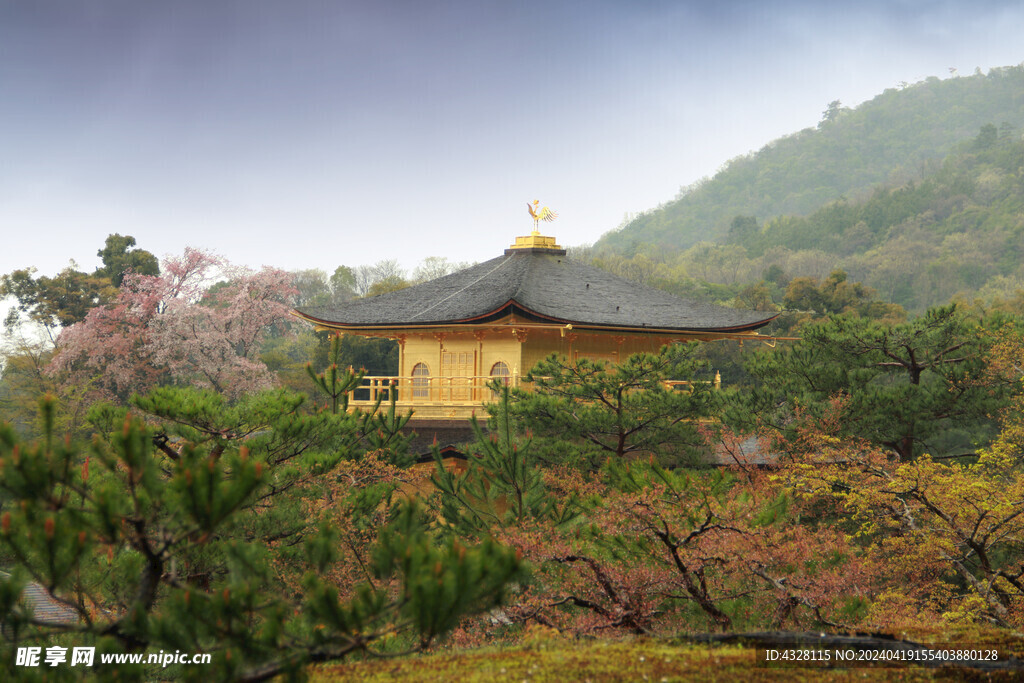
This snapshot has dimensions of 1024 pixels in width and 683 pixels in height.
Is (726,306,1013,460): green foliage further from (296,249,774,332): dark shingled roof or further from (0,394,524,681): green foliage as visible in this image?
(0,394,524,681): green foliage

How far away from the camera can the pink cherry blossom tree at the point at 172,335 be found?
107 feet

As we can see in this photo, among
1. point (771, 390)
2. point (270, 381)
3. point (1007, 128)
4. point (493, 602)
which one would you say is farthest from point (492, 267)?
point (1007, 128)

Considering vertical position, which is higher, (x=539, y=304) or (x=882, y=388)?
(x=539, y=304)

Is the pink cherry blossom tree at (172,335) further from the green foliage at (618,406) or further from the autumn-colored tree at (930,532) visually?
the autumn-colored tree at (930,532)

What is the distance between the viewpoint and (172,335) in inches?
1316

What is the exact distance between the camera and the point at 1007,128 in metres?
95.8

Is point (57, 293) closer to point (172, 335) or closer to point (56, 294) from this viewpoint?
point (56, 294)

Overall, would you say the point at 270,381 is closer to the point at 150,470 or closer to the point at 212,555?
the point at 212,555

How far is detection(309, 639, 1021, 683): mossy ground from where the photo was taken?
5.61 meters

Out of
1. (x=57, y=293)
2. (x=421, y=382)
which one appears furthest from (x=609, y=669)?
(x=57, y=293)

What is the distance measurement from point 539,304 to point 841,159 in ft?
312

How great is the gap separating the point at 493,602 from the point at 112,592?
416cm

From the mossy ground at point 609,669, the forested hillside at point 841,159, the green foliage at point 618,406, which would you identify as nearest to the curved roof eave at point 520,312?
the green foliage at point 618,406

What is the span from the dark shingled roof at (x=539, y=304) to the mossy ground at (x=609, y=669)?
12.5m
